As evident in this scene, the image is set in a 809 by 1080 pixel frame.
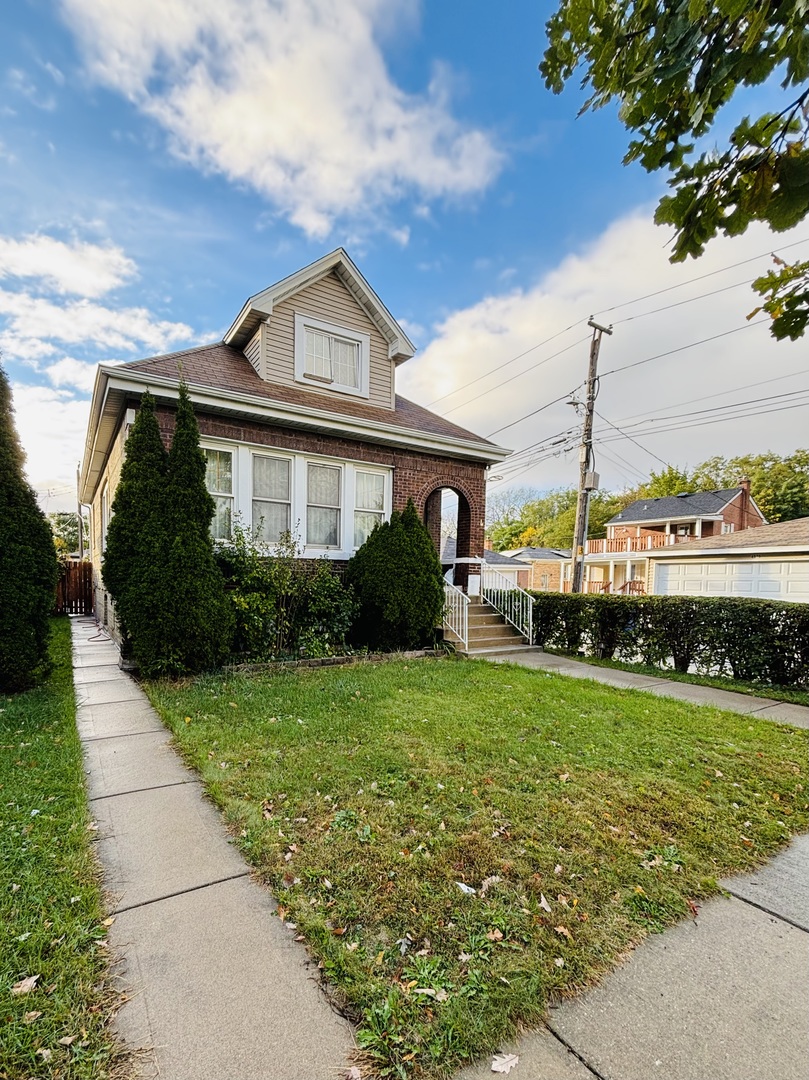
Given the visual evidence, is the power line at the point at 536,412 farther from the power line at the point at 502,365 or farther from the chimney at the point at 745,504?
the chimney at the point at 745,504

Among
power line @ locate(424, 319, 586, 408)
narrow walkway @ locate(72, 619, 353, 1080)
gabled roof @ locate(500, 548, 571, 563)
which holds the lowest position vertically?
narrow walkway @ locate(72, 619, 353, 1080)

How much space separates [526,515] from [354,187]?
160ft

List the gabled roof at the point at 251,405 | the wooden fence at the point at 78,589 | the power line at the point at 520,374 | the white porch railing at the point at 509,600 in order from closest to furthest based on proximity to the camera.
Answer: the gabled roof at the point at 251,405
the white porch railing at the point at 509,600
the wooden fence at the point at 78,589
the power line at the point at 520,374

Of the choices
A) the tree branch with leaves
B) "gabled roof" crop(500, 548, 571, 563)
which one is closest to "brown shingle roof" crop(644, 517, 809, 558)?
the tree branch with leaves

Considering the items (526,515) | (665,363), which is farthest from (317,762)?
(526,515)

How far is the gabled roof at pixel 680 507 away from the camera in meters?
29.3

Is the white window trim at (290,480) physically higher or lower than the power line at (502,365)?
lower

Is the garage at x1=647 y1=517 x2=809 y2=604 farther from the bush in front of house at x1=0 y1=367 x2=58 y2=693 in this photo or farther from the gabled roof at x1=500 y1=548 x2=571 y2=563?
the bush in front of house at x1=0 y1=367 x2=58 y2=693

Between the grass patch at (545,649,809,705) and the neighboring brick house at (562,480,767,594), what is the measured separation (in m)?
19.6

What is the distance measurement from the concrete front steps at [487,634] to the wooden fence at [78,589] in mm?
12810

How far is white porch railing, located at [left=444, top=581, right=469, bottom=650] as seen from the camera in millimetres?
9406

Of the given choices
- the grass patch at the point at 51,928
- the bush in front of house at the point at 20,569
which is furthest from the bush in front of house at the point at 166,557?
the grass patch at the point at 51,928

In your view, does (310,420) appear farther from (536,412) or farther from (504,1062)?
(536,412)

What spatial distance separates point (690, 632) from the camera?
8.03m
